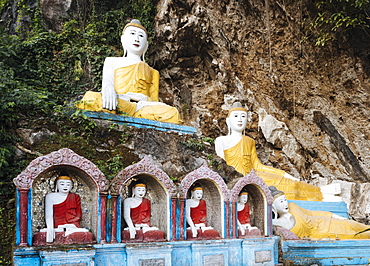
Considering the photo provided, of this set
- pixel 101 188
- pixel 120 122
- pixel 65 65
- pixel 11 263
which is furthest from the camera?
pixel 65 65

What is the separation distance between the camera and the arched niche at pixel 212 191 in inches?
279

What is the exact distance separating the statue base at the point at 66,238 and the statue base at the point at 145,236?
584 mm

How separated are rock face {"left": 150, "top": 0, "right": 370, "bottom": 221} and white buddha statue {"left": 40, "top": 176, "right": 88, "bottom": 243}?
31.0 feet

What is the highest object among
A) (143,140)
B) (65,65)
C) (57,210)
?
(65,65)

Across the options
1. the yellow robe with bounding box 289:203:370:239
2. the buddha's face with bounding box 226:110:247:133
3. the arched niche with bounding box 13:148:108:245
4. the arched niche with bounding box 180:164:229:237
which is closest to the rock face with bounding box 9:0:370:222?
the buddha's face with bounding box 226:110:247:133

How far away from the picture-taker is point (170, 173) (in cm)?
792

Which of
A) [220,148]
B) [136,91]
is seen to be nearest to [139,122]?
[136,91]

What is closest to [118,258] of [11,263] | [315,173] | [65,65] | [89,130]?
[11,263]

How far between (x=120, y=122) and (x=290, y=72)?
9.14 m

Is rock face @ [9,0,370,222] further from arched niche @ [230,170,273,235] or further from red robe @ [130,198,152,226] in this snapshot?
red robe @ [130,198,152,226]

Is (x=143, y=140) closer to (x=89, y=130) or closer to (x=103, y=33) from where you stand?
(x=89, y=130)

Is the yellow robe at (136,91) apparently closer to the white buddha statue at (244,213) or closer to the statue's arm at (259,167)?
the white buddha statue at (244,213)

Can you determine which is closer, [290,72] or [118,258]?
[118,258]

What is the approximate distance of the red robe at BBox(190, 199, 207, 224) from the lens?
289 inches
